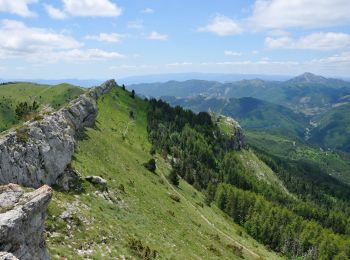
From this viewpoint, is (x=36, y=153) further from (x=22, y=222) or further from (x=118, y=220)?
(x=22, y=222)

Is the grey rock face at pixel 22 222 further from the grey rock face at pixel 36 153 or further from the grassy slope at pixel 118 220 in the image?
the grey rock face at pixel 36 153

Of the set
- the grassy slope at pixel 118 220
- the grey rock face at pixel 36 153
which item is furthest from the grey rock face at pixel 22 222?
the grey rock face at pixel 36 153

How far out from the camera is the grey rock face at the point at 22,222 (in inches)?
885

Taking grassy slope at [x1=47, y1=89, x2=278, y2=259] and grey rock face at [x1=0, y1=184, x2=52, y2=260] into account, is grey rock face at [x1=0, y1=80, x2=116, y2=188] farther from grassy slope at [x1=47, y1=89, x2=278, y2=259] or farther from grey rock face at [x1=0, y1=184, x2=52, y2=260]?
grey rock face at [x1=0, y1=184, x2=52, y2=260]

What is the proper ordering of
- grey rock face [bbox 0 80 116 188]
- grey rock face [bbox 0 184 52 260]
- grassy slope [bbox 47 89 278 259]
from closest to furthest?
grey rock face [bbox 0 184 52 260] → grassy slope [bbox 47 89 278 259] → grey rock face [bbox 0 80 116 188]

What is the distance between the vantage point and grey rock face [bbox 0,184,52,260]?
885 inches

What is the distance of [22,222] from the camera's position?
23.6 metres

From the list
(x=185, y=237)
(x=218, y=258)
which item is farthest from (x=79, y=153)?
(x=218, y=258)

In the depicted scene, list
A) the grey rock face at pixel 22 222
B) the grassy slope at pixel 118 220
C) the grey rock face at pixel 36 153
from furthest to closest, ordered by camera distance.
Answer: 1. the grey rock face at pixel 36 153
2. the grassy slope at pixel 118 220
3. the grey rock face at pixel 22 222

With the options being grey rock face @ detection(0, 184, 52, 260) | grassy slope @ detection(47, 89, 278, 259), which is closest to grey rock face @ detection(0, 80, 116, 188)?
grassy slope @ detection(47, 89, 278, 259)

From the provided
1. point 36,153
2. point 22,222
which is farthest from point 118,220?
point 22,222

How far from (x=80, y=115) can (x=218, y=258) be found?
48290 mm

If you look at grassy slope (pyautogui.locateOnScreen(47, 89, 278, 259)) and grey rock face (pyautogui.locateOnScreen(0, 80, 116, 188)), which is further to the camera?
grey rock face (pyautogui.locateOnScreen(0, 80, 116, 188))

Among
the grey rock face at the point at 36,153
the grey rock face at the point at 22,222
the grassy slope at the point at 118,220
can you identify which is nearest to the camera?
the grey rock face at the point at 22,222
